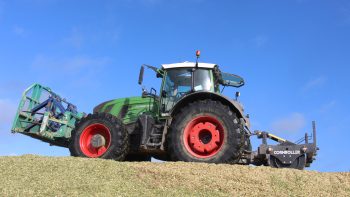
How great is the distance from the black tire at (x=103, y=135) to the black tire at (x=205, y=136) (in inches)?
44.6

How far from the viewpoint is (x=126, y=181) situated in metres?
7.52

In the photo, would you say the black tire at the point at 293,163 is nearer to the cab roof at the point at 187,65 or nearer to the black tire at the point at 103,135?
the cab roof at the point at 187,65

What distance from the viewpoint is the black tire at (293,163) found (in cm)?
931

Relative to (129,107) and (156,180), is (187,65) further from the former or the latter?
(156,180)

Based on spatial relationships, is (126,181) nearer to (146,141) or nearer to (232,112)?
(146,141)

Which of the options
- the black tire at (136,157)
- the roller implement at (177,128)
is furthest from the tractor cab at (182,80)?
the black tire at (136,157)

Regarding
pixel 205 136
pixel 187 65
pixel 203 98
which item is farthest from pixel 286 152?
pixel 187 65

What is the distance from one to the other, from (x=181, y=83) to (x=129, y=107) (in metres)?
1.66

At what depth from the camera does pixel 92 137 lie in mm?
9781

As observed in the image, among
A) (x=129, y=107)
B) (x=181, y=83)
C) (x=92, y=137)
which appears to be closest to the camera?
(x=92, y=137)

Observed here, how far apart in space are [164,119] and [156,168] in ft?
6.05

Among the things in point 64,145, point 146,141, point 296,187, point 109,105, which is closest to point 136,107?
point 109,105

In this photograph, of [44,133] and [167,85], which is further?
[44,133]

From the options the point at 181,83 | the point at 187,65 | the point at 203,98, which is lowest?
the point at 203,98
